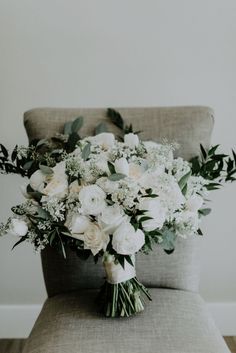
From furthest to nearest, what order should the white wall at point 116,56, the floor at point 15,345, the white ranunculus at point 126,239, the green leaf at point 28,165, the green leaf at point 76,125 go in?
the floor at point 15,345 → the white wall at point 116,56 → the green leaf at point 76,125 → the green leaf at point 28,165 → the white ranunculus at point 126,239

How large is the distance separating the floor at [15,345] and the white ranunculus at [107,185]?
115 centimetres

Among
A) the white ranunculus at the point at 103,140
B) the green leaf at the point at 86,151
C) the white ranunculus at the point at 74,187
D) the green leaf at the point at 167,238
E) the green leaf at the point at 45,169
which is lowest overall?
the green leaf at the point at 167,238

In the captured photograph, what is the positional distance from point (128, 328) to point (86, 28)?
1101 mm

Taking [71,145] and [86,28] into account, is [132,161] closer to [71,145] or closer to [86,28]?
[71,145]

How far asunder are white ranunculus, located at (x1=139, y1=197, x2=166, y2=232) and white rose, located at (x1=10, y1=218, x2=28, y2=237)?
275mm

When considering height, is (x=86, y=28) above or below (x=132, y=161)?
above

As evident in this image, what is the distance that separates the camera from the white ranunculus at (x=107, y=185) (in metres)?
1.17

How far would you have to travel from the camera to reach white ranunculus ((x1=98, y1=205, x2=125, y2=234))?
1.16 metres

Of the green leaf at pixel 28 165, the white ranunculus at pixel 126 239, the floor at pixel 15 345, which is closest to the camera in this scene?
the white ranunculus at pixel 126 239

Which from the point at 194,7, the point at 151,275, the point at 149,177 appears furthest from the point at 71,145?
the point at 194,7

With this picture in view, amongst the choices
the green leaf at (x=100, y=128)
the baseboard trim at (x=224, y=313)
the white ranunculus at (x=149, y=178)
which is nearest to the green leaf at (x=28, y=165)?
the green leaf at (x=100, y=128)

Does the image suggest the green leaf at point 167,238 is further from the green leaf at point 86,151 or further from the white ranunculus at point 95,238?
the green leaf at point 86,151

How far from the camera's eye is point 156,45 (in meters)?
1.91

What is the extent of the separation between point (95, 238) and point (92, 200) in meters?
0.09
